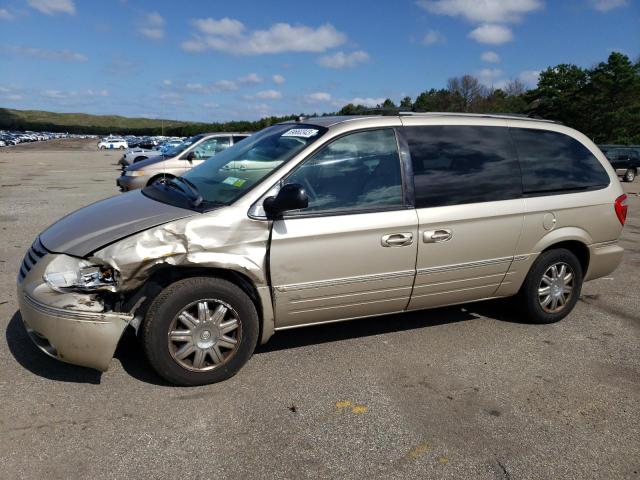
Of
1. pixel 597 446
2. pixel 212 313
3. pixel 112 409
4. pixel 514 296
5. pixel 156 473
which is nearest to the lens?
pixel 156 473

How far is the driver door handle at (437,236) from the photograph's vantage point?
12.8ft

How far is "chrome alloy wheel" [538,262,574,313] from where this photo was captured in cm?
465

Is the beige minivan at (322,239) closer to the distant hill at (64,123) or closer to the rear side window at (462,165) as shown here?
the rear side window at (462,165)

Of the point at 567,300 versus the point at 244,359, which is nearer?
the point at 244,359

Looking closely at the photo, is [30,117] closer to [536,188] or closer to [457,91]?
[457,91]

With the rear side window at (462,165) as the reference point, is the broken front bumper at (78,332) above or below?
below

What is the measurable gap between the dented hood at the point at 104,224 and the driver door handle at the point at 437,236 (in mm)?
1685

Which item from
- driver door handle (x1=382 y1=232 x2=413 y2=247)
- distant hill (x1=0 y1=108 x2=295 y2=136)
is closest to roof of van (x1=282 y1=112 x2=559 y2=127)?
driver door handle (x1=382 y1=232 x2=413 y2=247)

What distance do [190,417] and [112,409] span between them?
19.1 inches

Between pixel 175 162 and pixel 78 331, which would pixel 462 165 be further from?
pixel 175 162

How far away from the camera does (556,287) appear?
4707mm

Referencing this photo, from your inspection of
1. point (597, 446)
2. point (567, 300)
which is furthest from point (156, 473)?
point (567, 300)

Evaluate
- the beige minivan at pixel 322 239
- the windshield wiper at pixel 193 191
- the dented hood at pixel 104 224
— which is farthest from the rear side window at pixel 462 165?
the dented hood at pixel 104 224

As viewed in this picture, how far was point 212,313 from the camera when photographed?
11.2 ft
